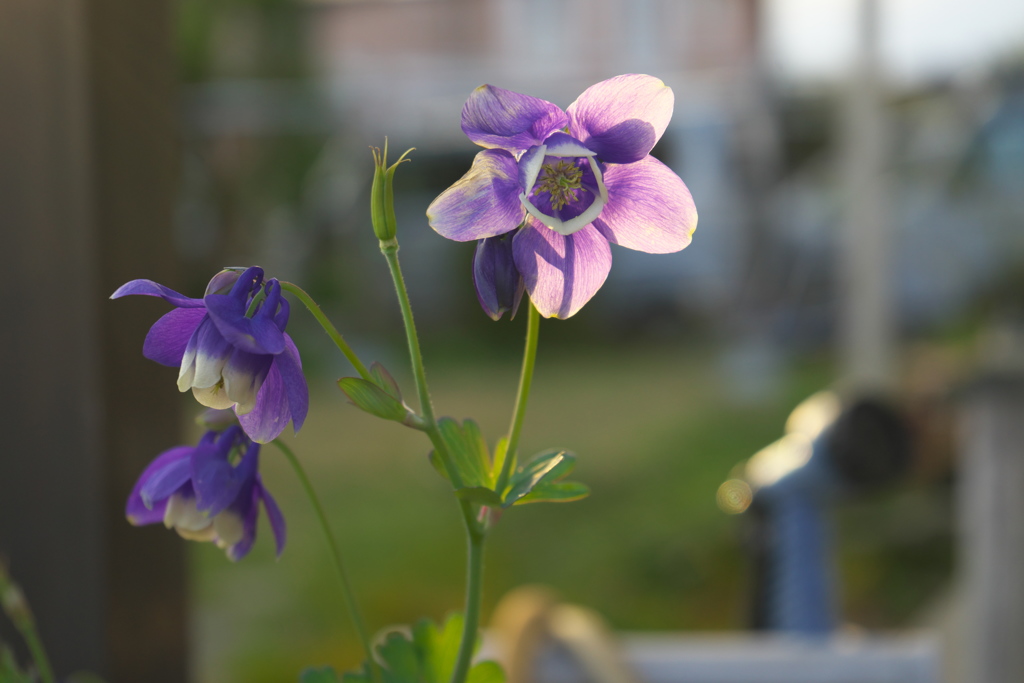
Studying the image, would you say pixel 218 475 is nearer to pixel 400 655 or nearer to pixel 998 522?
pixel 400 655

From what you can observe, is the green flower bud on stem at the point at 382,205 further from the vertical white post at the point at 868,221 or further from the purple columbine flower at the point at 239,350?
the vertical white post at the point at 868,221

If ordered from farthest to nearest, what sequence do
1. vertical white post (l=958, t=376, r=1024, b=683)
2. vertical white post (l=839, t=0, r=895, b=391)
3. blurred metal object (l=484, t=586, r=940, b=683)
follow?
1. vertical white post (l=839, t=0, r=895, b=391)
2. vertical white post (l=958, t=376, r=1024, b=683)
3. blurred metal object (l=484, t=586, r=940, b=683)

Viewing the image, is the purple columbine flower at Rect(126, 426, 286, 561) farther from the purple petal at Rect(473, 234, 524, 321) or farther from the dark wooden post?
the dark wooden post

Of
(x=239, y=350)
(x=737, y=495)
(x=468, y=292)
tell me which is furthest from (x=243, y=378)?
(x=468, y=292)

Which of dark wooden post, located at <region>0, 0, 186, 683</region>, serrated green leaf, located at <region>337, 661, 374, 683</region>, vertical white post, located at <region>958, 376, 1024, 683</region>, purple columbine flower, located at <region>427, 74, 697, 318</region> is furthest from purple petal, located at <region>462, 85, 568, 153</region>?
vertical white post, located at <region>958, 376, 1024, 683</region>

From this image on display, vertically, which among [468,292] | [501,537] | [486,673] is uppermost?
[468,292]
